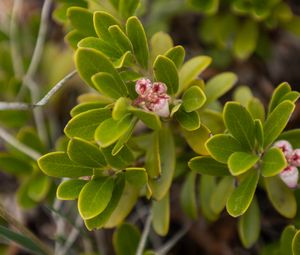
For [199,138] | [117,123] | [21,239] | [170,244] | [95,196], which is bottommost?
[170,244]

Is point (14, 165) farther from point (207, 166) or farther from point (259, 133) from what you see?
point (259, 133)

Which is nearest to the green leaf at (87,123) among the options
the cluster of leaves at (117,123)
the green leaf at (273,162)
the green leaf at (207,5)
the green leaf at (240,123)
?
the cluster of leaves at (117,123)

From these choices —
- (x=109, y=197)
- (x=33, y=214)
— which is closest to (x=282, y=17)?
(x=109, y=197)

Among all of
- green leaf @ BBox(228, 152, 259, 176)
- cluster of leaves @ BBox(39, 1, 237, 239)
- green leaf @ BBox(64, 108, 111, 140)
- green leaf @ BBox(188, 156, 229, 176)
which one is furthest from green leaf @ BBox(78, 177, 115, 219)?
green leaf @ BBox(228, 152, 259, 176)

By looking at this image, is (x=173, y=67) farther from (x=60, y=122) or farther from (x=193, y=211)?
(x=60, y=122)

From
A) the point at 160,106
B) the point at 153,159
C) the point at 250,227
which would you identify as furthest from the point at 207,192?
the point at 160,106

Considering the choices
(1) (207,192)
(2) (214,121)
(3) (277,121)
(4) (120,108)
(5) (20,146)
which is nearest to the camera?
(4) (120,108)
